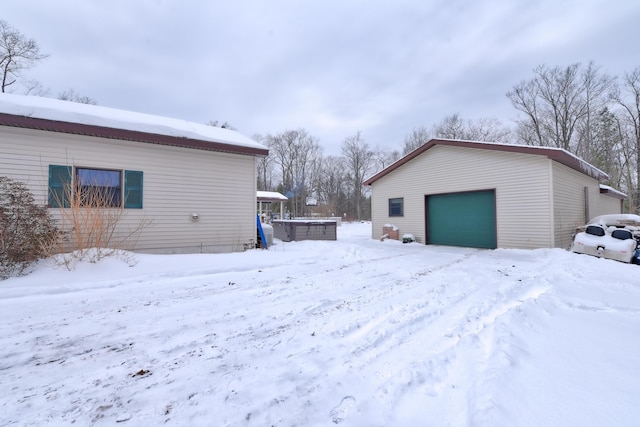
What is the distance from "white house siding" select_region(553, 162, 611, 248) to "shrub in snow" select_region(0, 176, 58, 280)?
13.6 metres

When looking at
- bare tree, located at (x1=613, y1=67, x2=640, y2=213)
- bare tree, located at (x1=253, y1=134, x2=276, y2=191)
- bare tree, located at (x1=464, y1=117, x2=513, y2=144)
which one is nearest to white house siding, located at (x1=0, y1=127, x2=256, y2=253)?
bare tree, located at (x1=613, y1=67, x2=640, y2=213)

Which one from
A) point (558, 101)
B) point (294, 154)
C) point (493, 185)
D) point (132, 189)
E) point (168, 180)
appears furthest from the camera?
point (294, 154)

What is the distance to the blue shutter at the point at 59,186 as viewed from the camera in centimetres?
653

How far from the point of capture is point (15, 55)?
19234mm

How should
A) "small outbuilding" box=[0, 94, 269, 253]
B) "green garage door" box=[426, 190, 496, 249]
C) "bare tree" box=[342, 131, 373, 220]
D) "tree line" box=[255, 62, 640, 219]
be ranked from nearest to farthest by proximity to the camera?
"small outbuilding" box=[0, 94, 269, 253]
"green garage door" box=[426, 190, 496, 249]
"tree line" box=[255, 62, 640, 219]
"bare tree" box=[342, 131, 373, 220]

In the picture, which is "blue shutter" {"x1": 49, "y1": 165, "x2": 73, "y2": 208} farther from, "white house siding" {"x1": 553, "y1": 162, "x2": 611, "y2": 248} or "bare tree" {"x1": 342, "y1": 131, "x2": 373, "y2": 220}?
"bare tree" {"x1": 342, "y1": 131, "x2": 373, "y2": 220}

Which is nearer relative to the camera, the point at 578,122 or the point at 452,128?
the point at 578,122

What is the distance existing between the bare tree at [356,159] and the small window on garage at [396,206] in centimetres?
3000

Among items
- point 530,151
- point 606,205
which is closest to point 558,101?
point 606,205

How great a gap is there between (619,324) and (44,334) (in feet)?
20.2

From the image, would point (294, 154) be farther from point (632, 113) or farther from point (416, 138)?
point (632, 113)

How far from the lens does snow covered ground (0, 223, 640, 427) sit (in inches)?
67.6

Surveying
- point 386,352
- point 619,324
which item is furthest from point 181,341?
point 619,324

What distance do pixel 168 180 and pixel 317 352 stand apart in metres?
7.34
